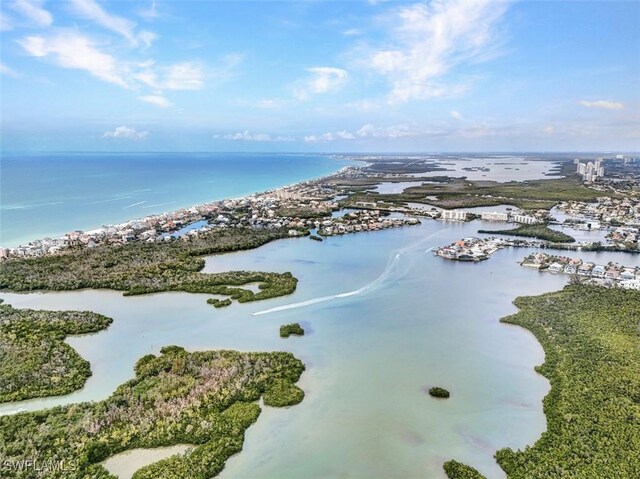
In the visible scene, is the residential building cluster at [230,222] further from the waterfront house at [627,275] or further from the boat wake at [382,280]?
the waterfront house at [627,275]

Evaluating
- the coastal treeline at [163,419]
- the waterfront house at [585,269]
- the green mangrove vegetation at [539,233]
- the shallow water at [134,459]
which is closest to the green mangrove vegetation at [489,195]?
the green mangrove vegetation at [539,233]

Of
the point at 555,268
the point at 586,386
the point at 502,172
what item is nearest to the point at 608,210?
the point at 555,268

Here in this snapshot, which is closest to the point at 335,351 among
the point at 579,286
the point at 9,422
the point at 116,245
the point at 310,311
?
the point at 310,311

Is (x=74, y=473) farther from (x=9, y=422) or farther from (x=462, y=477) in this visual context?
(x=462, y=477)

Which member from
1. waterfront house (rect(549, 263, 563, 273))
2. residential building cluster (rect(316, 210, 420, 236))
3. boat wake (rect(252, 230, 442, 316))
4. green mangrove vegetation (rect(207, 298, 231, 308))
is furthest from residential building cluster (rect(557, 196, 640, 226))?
green mangrove vegetation (rect(207, 298, 231, 308))

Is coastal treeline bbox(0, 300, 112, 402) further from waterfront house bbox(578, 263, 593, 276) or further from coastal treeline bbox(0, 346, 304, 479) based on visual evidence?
waterfront house bbox(578, 263, 593, 276)

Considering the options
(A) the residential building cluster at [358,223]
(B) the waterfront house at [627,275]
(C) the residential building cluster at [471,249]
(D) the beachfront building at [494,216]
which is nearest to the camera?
(B) the waterfront house at [627,275]

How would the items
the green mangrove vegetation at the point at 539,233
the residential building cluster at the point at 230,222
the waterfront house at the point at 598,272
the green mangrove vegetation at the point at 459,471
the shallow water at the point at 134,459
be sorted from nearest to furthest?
the green mangrove vegetation at the point at 459,471
the shallow water at the point at 134,459
the waterfront house at the point at 598,272
the residential building cluster at the point at 230,222
the green mangrove vegetation at the point at 539,233

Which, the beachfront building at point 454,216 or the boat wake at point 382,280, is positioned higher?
the beachfront building at point 454,216
